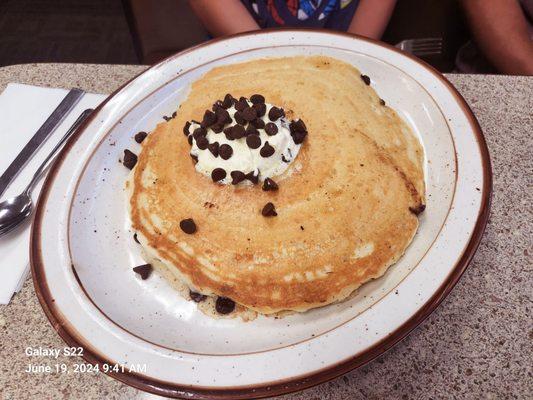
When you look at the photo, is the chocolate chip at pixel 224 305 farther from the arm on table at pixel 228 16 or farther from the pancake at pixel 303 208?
the arm on table at pixel 228 16

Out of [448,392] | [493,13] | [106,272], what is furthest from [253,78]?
[493,13]

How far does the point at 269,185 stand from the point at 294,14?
1.11 m

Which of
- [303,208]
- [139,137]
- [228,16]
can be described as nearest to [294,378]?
[303,208]

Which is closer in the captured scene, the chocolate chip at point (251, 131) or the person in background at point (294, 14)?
the chocolate chip at point (251, 131)

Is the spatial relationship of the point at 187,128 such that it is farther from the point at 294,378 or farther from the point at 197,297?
the point at 294,378

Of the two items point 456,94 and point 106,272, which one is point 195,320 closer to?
point 106,272

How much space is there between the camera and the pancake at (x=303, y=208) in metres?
0.97

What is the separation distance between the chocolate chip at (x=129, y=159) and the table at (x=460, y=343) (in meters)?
0.41

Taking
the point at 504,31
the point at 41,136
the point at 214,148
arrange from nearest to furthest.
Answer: the point at 214,148 < the point at 41,136 < the point at 504,31

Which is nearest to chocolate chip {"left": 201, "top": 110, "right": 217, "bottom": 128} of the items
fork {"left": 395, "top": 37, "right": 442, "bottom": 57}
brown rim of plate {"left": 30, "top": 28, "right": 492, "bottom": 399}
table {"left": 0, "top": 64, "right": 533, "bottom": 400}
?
brown rim of plate {"left": 30, "top": 28, "right": 492, "bottom": 399}

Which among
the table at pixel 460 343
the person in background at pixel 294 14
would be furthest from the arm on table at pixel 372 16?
the table at pixel 460 343

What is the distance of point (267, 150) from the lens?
1030mm

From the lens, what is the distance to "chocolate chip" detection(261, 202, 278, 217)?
3.24 ft

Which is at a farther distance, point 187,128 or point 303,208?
point 187,128
